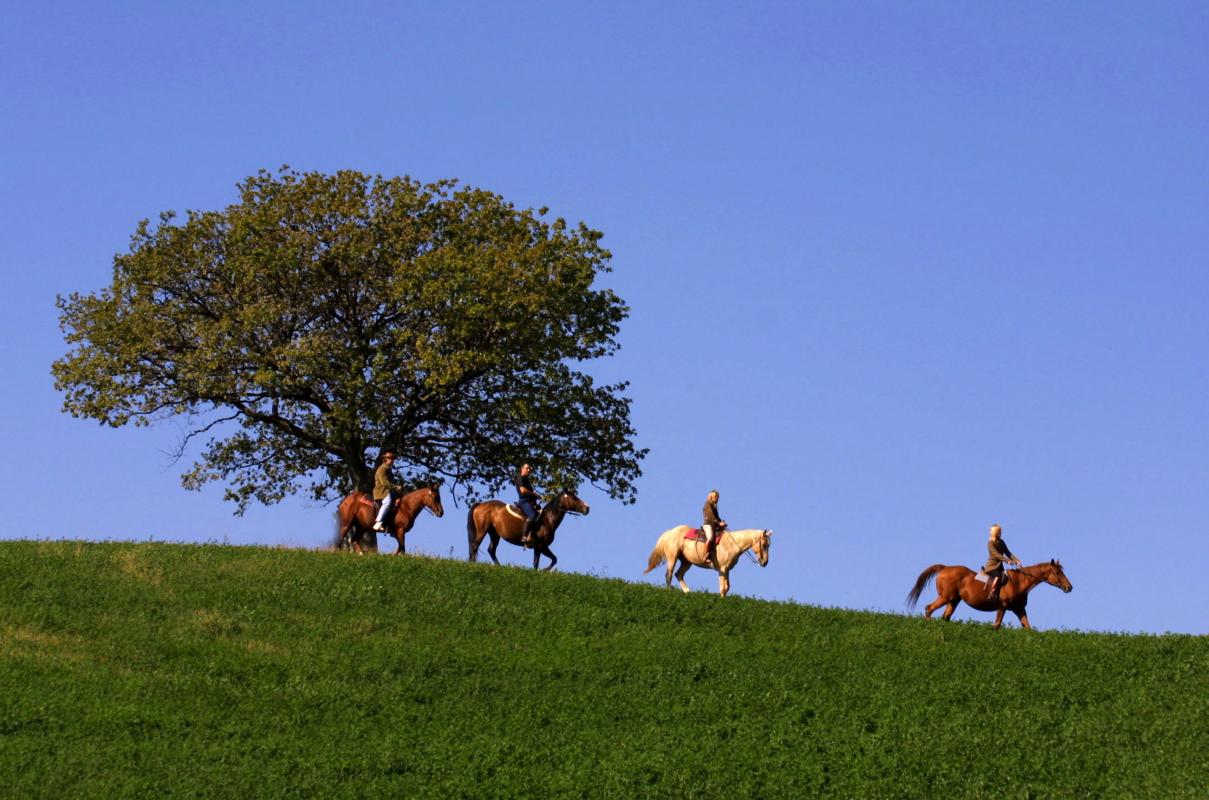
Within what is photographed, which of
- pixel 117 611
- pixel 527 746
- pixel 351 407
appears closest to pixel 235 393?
pixel 351 407

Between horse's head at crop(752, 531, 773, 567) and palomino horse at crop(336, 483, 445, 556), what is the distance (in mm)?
8407

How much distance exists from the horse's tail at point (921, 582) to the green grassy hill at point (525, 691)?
3.26 ft

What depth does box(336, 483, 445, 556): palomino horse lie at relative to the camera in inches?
1590

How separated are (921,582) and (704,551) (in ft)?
18.3

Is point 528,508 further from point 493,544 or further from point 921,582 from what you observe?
point 921,582

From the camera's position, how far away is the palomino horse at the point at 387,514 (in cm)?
4038

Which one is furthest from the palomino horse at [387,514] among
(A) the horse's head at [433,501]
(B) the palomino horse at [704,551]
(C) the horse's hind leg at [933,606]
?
(C) the horse's hind leg at [933,606]

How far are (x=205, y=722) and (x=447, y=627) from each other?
7.18 meters

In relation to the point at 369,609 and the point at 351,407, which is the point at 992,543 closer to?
the point at 369,609

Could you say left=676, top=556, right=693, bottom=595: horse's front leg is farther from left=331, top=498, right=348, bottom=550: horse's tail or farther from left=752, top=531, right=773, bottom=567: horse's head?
left=331, top=498, right=348, bottom=550: horse's tail

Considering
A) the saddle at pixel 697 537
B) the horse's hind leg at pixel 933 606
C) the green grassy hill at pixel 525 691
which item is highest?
the saddle at pixel 697 537

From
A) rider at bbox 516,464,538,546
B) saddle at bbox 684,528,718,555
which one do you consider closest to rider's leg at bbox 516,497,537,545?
rider at bbox 516,464,538,546

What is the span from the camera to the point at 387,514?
40.7 meters

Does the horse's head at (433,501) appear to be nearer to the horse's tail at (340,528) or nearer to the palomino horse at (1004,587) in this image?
the horse's tail at (340,528)
